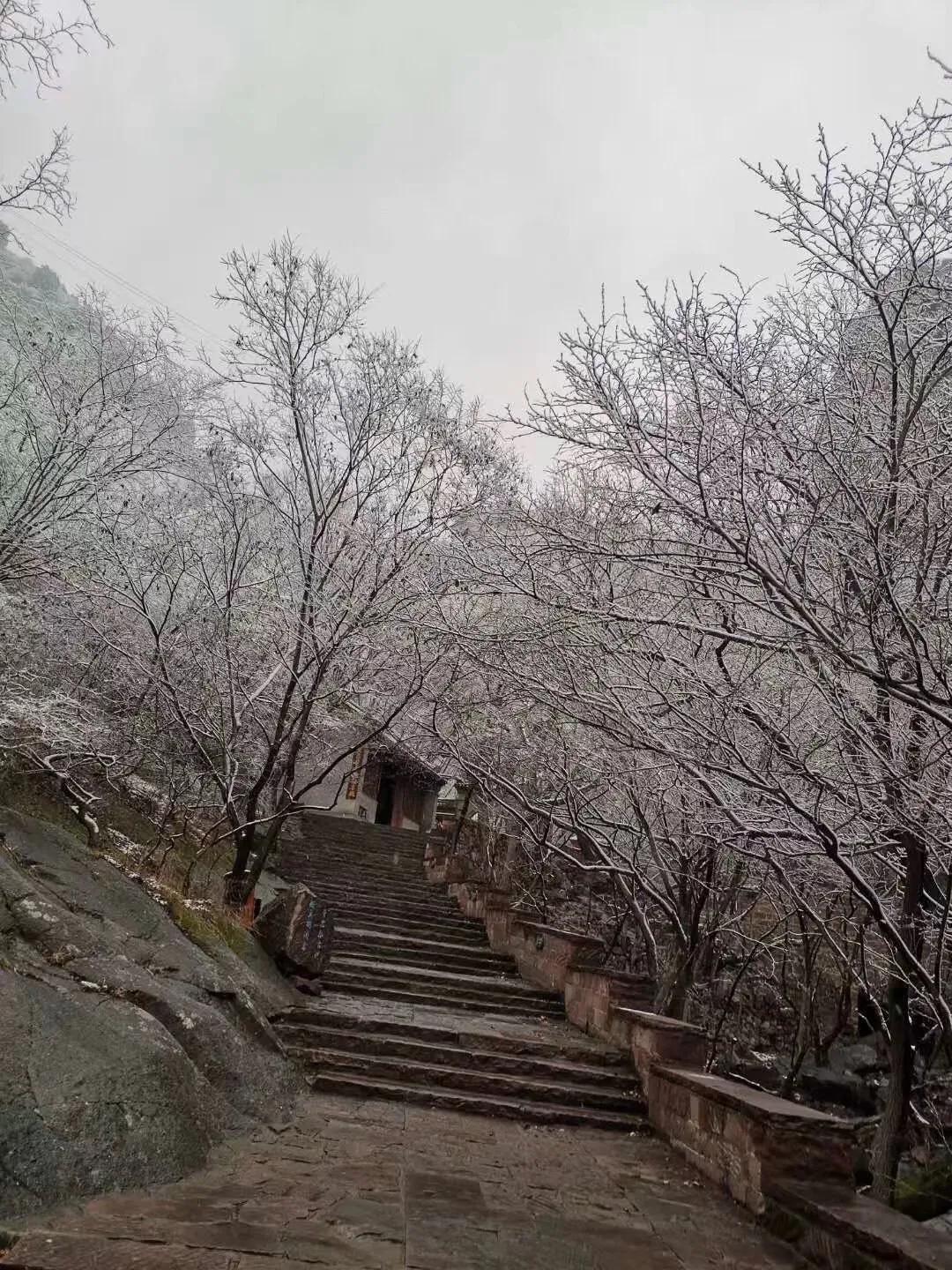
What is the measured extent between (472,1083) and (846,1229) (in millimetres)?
4031

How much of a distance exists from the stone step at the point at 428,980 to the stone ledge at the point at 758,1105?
15.1ft

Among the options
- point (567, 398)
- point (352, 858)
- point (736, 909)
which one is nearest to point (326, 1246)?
point (567, 398)

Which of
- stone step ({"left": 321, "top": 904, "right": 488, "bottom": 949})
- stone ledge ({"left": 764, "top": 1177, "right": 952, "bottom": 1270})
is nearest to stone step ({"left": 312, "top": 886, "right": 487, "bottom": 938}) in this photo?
stone step ({"left": 321, "top": 904, "right": 488, "bottom": 949})

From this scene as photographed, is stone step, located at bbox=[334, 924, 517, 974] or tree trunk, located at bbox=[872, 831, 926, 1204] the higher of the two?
tree trunk, located at bbox=[872, 831, 926, 1204]

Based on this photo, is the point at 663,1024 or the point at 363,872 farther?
the point at 363,872

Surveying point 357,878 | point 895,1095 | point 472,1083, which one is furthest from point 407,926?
point 895,1095

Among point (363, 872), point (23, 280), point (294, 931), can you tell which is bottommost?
point (363, 872)

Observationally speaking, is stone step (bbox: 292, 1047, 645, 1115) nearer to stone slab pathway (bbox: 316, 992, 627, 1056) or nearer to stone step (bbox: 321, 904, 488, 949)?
stone slab pathway (bbox: 316, 992, 627, 1056)

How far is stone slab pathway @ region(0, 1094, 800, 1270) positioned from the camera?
340cm

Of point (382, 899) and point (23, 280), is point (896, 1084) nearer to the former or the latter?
point (382, 899)

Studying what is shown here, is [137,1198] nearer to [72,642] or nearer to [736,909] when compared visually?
[72,642]

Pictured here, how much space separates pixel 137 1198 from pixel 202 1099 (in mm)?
1049

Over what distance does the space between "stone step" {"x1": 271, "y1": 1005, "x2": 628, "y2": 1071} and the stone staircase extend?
0.01 m

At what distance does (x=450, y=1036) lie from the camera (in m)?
8.13
